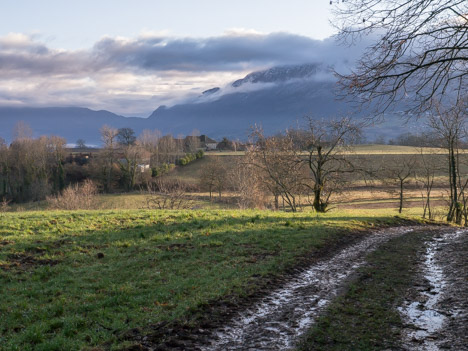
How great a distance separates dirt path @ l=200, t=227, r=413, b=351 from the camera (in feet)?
23.6

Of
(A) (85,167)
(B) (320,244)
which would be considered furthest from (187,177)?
(B) (320,244)

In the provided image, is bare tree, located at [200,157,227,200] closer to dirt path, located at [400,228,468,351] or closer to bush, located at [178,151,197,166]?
bush, located at [178,151,197,166]

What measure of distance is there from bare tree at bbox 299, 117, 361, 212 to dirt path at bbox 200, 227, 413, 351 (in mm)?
23327

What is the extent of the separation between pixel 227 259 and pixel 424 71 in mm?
8021

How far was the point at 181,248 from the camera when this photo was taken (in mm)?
14242

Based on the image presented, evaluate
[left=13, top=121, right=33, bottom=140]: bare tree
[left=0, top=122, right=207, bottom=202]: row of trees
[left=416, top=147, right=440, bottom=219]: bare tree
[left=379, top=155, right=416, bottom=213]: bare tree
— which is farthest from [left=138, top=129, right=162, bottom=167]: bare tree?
[left=416, top=147, right=440, bottom=219]: bare tree

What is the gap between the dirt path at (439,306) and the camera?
23.5 ft

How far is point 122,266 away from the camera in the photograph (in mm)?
11992

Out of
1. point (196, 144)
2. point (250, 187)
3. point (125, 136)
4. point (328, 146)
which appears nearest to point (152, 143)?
point (125, 136)

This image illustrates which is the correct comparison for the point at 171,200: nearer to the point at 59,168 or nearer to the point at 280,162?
the point at 280,162

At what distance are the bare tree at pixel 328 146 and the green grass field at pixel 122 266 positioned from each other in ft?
51.5

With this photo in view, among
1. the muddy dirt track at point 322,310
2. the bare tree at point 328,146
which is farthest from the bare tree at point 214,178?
the muddy dirt track at point 322,310

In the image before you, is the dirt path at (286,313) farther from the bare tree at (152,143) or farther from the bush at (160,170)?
the bare tree at (152,143)

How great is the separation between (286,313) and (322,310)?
841 mm
